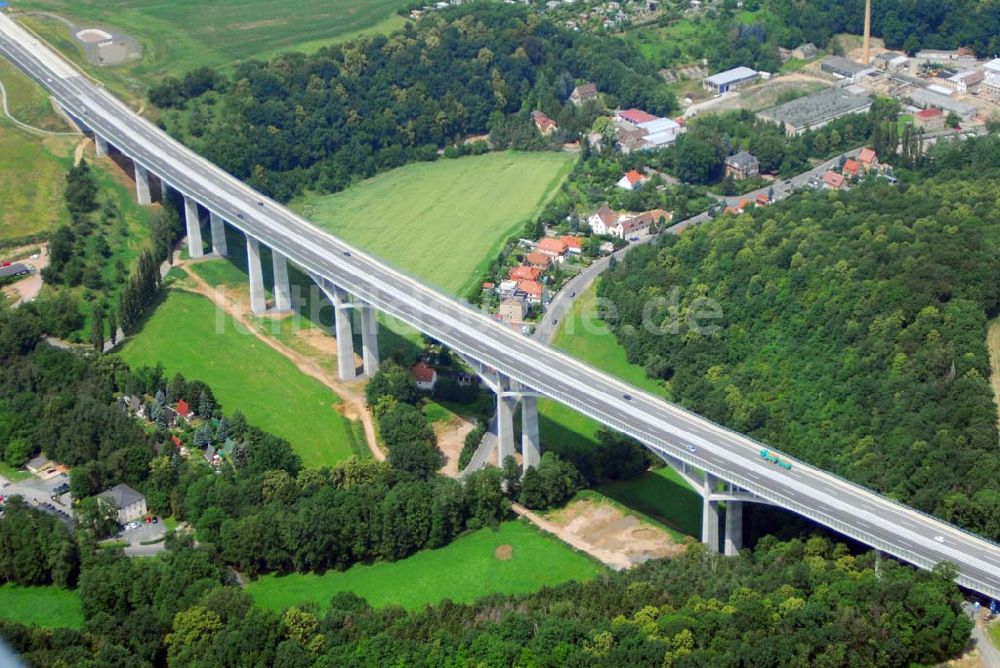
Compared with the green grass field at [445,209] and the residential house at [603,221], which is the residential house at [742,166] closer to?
the green grass field at [445,209]

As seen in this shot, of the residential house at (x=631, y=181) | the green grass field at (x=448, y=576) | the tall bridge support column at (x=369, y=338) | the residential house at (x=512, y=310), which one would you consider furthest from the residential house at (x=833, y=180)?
the green grass field at (x=448, y=576)

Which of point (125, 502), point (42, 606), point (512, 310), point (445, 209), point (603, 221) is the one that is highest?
point (603, 221)

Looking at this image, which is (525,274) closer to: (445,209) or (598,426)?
(445,209)

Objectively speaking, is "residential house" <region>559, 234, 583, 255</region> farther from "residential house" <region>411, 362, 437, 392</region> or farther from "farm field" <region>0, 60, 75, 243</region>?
"farm field" <region>0, 60, 75, 243</region>

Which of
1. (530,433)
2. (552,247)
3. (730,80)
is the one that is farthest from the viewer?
(730,80)

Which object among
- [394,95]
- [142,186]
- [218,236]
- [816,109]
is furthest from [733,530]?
[394,95]

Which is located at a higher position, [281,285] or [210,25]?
Result: [210,25]
